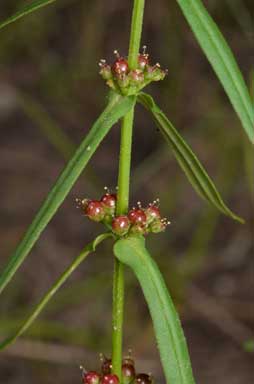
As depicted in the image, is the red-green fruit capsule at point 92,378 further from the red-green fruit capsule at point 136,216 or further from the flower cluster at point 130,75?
the flower cluster at point 130,75

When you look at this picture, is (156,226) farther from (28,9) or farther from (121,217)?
(28,9)

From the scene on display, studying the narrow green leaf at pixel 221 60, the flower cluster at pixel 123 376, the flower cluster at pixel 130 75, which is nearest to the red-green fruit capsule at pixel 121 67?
the flower cluster at pixel 130 75

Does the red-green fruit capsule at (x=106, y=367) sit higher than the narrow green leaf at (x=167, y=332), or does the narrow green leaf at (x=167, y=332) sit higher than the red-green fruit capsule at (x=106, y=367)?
the red-green fruit capsule at (x=106, y=367)

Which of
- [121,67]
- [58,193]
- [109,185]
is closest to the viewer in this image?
[58,193]

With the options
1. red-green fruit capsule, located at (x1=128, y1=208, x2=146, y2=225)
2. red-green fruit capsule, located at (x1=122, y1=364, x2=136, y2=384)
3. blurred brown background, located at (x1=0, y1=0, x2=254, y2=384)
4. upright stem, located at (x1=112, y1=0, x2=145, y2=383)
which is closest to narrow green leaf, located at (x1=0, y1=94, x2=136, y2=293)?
upright stem, located at (x1=112, y1=0, x2=145, y2=383)

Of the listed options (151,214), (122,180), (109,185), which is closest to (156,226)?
(151,214)

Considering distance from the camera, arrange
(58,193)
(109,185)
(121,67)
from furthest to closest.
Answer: (109,185) → (121,67) → (58,193)
